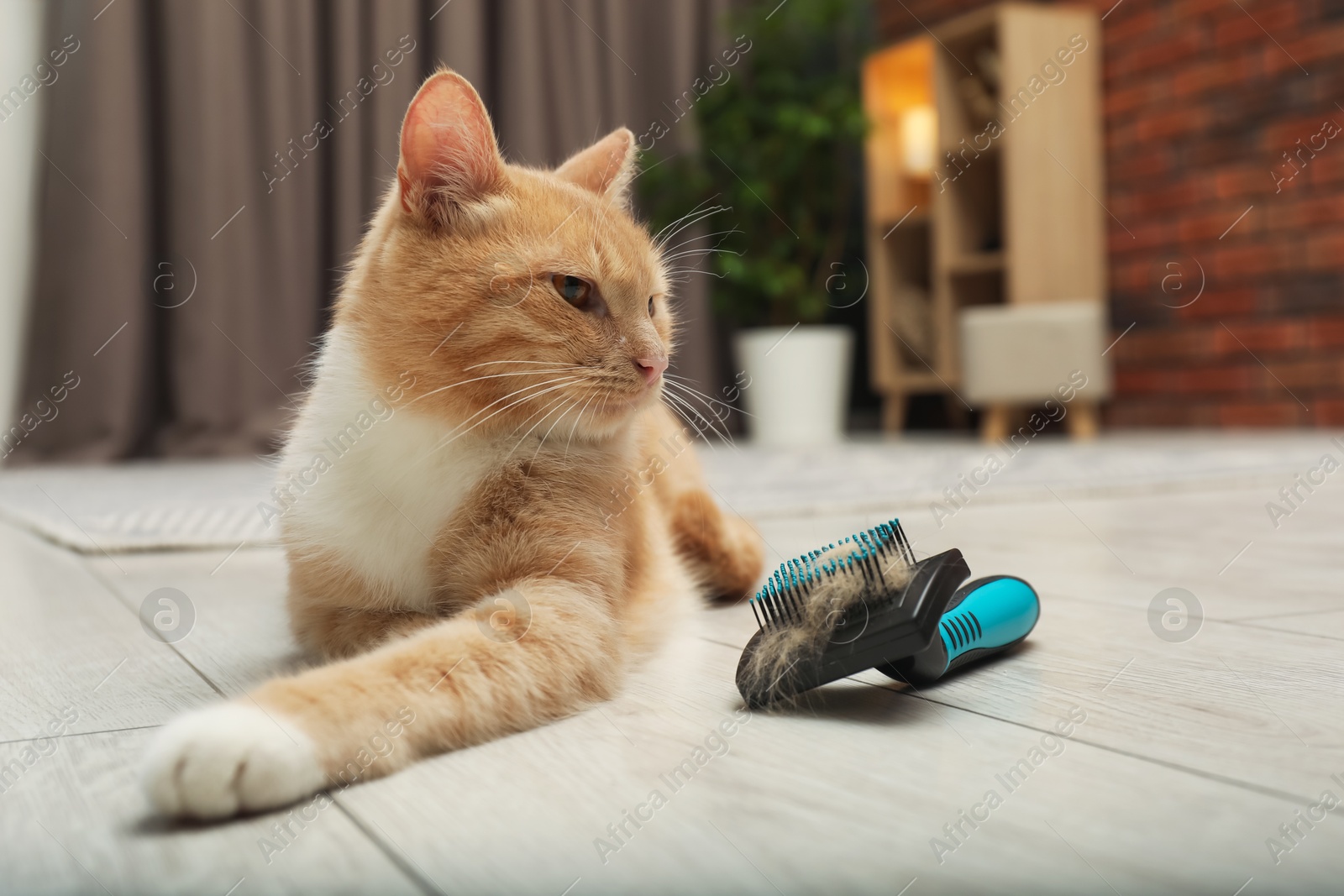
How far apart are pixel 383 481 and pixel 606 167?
477 millimetres

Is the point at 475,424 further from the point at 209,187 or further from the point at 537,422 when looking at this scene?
the point at 209,187

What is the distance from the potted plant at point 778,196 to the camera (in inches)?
179

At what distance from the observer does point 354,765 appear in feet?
2.26

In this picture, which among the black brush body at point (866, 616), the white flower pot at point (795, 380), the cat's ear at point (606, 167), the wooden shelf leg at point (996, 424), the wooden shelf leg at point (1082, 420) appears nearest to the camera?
the black brush body at point (866, 616)

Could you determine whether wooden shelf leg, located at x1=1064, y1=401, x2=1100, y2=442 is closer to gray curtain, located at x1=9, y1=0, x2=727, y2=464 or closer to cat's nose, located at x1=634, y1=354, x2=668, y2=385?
gray curtain, located at x1=9, y1=0, x2=727, y2=464

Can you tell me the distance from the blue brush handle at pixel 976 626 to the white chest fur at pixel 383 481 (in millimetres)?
405

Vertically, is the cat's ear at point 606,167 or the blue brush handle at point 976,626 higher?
the cat's ear at point 606,167

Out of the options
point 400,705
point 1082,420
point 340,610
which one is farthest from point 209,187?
point 400,705

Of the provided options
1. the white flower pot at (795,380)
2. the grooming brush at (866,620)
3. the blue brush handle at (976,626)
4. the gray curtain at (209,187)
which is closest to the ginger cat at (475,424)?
the grooming brush at (866,620)

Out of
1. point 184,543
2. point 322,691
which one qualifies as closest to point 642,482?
point 322,691

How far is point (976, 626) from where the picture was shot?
0.91 metres

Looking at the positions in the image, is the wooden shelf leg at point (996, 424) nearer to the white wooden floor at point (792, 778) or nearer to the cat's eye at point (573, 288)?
the white wooden floor at point (792, 778)

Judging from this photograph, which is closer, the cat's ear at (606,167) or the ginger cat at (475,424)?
the ginger cat at (475,424)

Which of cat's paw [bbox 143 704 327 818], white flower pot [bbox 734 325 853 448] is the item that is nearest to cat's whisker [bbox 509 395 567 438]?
cat's paw [bbox 143 704 327 818]
